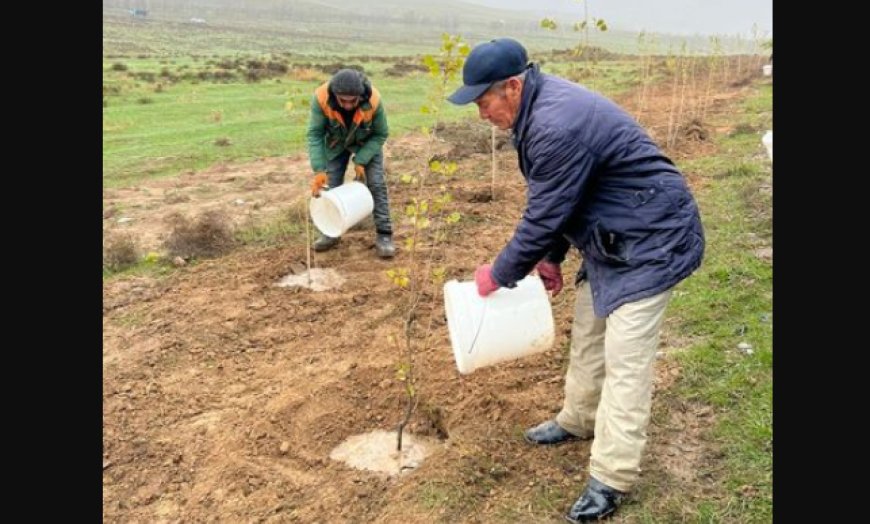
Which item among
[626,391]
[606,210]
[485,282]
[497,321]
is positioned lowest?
[626,391]

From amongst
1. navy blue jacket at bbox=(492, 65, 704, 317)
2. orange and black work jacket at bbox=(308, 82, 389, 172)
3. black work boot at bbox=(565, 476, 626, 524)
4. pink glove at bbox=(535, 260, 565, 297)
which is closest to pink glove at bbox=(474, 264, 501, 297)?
navy blue jacket at bbox=(492, 65, 704, 317)

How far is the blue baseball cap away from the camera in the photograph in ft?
8.04

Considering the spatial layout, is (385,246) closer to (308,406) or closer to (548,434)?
(308,406)

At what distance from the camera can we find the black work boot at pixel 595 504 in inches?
107

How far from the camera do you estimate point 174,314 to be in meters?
5.13

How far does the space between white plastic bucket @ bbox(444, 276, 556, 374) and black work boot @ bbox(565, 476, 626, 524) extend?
61 centimetres

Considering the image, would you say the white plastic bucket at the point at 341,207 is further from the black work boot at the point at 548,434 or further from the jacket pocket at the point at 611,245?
the jacket pocket at the point at 611,245

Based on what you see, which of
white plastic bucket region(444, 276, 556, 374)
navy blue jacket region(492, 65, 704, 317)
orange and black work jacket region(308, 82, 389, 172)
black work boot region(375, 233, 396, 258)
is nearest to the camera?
navy blue jacket region(492, 65, 704, 317)

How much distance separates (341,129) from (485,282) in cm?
317

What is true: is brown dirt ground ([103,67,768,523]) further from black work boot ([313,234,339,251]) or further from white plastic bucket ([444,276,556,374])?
white plastic bucket ([444,276,556,374])

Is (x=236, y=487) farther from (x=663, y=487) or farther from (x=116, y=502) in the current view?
(x=663, y=487)

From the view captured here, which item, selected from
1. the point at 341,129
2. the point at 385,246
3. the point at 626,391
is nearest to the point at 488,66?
the point at 626,391

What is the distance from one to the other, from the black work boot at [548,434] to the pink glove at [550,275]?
2.24 feet

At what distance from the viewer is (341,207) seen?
5473 mm
